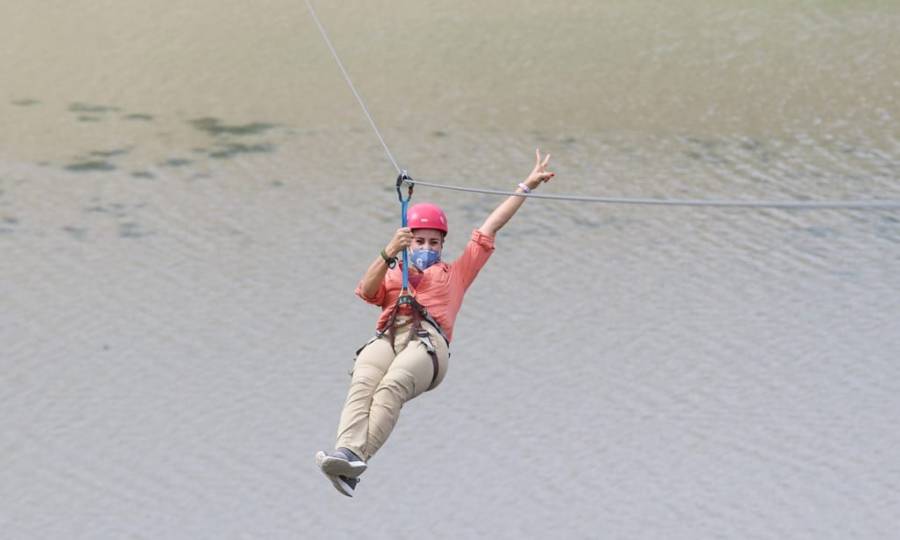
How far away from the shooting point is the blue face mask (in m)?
7.42

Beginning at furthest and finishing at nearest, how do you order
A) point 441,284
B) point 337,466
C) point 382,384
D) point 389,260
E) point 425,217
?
point 441,284 → point 425,217 → point 382,384 → point 389,260 → point 337,466

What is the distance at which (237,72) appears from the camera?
A: 56.3ft

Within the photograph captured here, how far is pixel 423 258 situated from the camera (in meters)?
7.42

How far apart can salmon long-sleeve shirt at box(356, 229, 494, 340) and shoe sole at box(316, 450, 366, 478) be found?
2.71 ft

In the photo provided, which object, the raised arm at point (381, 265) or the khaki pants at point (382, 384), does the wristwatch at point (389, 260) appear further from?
the khaki pants at point (382, 384)

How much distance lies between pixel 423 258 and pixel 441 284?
143 millimetres

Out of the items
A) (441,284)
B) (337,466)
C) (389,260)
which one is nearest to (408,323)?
(441,284)

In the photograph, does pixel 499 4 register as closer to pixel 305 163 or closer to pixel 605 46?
pixel 605 46

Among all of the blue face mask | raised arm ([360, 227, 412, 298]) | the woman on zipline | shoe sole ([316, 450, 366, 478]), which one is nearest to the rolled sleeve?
the woman on zipline

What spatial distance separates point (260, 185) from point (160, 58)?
344 cm

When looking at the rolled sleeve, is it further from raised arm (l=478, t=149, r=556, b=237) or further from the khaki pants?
the khaki pants

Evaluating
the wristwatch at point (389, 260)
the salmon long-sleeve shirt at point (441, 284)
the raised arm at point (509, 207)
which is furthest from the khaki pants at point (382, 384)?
the raised arm at point (509, 207)

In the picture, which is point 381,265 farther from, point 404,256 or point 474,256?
point 474,256

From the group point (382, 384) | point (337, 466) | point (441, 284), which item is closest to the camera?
point (337, 466)
